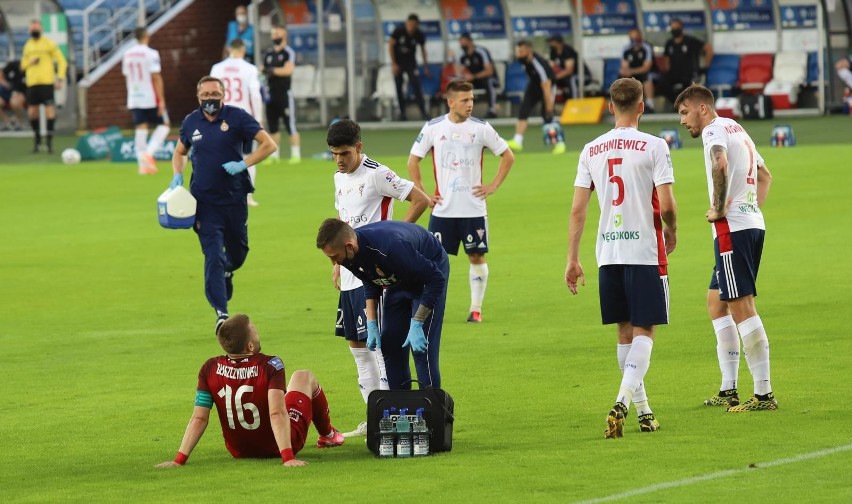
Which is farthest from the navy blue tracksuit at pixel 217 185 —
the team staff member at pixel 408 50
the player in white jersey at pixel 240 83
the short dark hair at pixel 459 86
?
the team staff member at pixel 408 50

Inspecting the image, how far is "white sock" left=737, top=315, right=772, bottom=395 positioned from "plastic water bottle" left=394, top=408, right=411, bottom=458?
7.89 feet

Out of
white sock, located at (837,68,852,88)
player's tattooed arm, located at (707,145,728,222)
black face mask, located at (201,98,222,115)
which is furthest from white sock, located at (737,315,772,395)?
white sock, located at (837,68,852,88)

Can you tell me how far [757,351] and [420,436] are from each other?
2416mm

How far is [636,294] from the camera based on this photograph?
9.28 metres

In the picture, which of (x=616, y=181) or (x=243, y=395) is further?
(x=616, y=181)

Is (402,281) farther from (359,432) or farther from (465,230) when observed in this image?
(465,230)

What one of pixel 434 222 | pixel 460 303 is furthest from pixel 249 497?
pixel 460 303

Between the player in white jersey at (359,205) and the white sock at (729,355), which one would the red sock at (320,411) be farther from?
the white sock at (729,355)

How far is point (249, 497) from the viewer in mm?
8023

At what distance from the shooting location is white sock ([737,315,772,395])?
10.0m

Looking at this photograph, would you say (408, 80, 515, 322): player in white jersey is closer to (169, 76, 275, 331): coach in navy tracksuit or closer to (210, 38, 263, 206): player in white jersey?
(169, 76, 275, 331): coach in navy tracksuit

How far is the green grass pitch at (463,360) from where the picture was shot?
835 centimetres

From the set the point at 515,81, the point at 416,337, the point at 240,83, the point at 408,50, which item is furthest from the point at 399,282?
the point at 515,81

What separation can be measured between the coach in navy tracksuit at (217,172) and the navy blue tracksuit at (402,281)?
5149 mm
